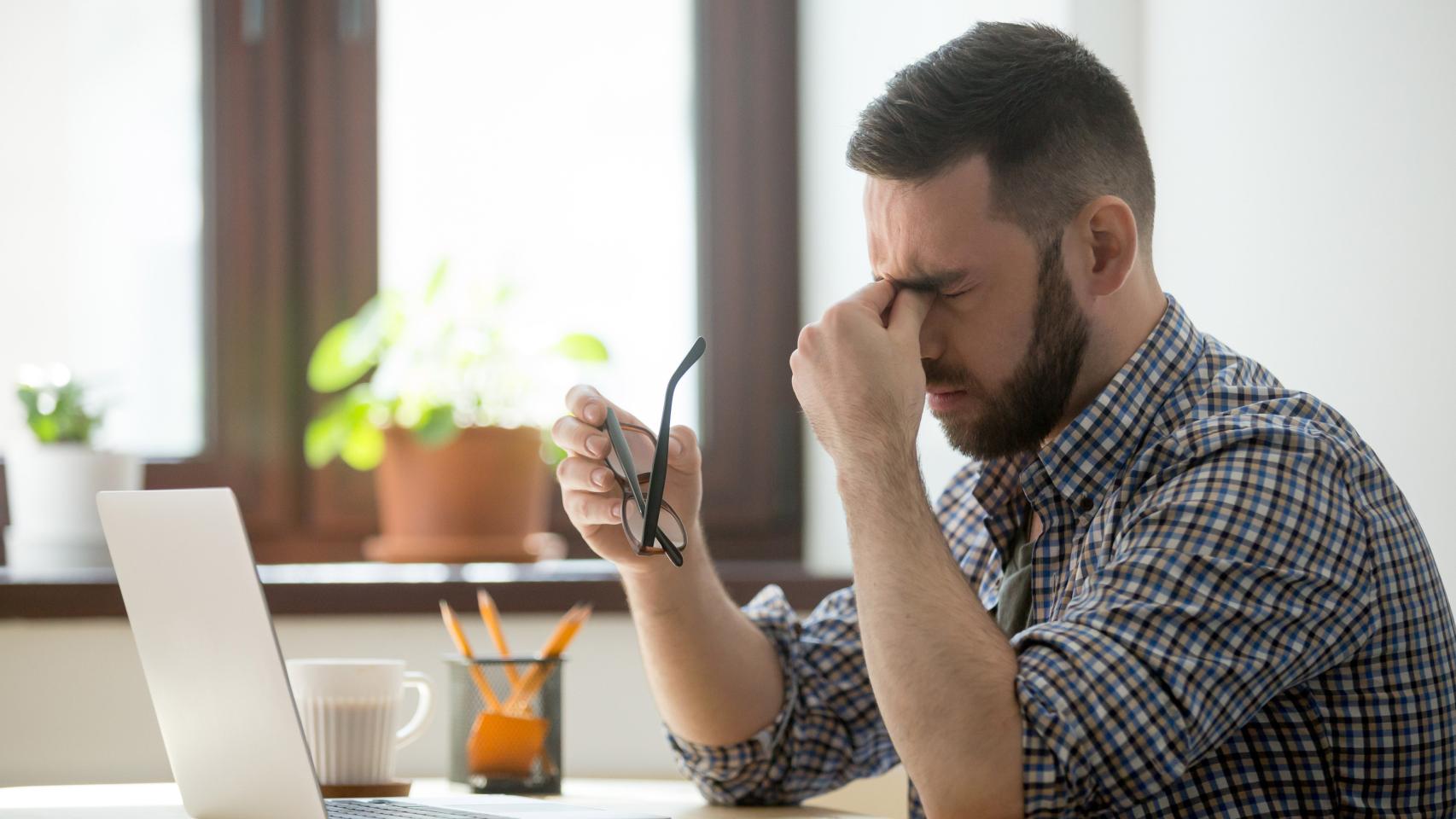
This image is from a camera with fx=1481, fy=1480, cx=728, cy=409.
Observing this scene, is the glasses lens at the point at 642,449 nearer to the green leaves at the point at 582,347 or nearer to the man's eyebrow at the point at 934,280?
the man's eyebrow at the point at 934,280

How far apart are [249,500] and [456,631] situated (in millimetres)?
865

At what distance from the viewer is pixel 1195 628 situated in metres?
0.98

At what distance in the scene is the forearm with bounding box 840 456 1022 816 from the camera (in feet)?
3.20

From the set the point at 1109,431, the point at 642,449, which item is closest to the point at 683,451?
the point at 642,449

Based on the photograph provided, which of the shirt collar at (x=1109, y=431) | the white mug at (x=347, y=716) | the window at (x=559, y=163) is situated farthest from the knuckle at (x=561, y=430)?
the window at (x=559, y=163)

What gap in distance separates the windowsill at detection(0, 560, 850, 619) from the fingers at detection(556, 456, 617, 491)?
645 mm

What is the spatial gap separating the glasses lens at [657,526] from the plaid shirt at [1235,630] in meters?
0.33

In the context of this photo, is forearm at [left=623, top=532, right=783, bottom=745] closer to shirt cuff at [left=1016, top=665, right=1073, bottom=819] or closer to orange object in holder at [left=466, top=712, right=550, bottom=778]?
orange object in holder at [left=466, top=712, right=550, bottom=778]

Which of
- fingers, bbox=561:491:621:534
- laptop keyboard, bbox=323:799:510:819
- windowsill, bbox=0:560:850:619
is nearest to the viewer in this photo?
laptop keyboard, bbox=323:799:510:819

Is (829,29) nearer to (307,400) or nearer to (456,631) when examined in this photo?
(307,400)

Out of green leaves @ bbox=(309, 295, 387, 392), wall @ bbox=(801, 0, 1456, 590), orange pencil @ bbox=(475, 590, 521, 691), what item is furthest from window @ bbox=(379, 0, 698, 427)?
orange pencil @ bbox=(475, 590, 521, 691)

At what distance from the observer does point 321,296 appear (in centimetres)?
222

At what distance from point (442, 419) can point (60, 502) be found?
1.71ft

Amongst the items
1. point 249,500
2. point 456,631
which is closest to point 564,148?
point 249,500
